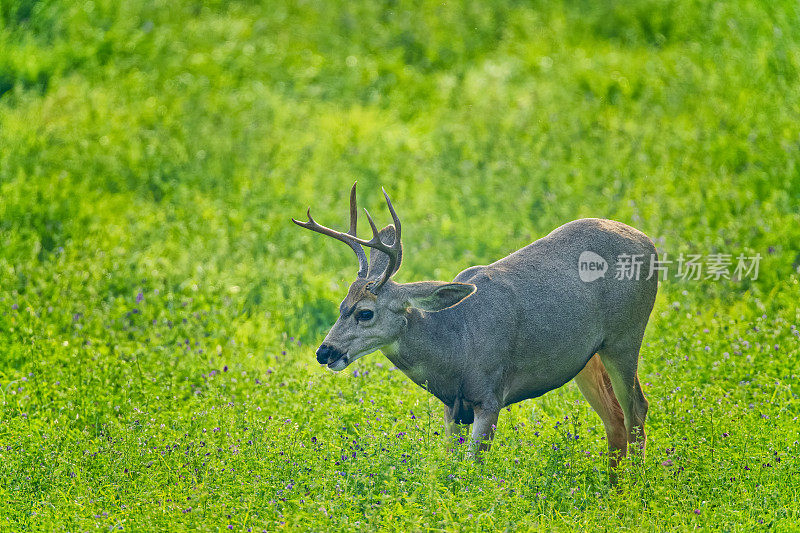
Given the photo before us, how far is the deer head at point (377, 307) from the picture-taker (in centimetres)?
698

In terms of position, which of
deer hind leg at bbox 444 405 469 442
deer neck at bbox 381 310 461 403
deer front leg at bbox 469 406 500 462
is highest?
deer neck at bbox 381 310 461 403

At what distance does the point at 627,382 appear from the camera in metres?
7.80

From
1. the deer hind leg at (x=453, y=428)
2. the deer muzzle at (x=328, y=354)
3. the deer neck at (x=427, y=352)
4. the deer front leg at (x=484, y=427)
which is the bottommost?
the deer hind leg at (x=453, y=428)

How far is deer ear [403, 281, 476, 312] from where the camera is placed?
695 cm

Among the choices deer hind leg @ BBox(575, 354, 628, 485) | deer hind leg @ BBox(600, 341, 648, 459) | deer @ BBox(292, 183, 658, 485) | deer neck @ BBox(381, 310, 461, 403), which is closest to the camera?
deer @ BBox(292, 183, 658, 485)

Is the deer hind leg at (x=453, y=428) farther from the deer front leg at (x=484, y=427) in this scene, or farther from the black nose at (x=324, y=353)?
the black nose at (x=324, y=353)

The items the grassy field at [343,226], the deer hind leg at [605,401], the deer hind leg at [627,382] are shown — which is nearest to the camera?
the grassy field at [343,226]

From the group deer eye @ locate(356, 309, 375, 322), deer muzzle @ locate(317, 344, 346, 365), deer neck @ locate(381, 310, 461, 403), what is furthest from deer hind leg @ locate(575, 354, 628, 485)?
deer muzzle @ locate(317, 344, 346, 365)

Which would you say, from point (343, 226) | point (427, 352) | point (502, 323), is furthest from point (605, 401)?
point (343, 226)

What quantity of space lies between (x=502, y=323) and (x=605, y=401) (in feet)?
4.34

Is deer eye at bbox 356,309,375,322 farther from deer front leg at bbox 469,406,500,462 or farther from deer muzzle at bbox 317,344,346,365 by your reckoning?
deer front leg at bbox 469,406,500,462

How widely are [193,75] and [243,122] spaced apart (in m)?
1.84

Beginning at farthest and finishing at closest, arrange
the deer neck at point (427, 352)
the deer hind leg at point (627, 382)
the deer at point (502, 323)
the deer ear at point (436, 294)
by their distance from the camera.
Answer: the deer hind leg at point (627, 382) < the deer neck at point (427, 352) < the deer at point (502, 323) < the deer ear at point (436, 294)

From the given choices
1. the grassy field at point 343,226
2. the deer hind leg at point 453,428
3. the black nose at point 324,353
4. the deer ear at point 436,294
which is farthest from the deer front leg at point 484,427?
the black nose at point 324,353
